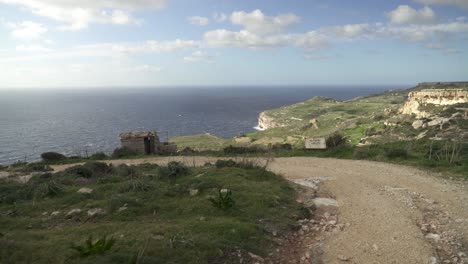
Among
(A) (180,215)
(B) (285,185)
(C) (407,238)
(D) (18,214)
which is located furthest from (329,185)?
(D) (18,214)

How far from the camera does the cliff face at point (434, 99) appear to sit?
134 ft

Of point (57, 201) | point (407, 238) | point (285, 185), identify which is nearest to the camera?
point (407, 238)

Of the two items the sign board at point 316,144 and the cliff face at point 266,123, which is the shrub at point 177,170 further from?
the cliff face at point 266,123

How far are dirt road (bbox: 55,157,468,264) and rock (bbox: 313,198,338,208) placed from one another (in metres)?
0.23

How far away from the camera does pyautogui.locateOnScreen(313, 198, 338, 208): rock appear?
982cm

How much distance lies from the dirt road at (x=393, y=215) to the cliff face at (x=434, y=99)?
31.3m

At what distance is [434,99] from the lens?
44375 mm

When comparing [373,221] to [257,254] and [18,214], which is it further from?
[18,214]

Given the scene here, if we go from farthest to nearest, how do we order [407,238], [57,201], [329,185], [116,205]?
[329,185], [57,201], [116,205], [407,238]

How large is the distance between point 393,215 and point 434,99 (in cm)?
4269

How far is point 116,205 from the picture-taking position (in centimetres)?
868

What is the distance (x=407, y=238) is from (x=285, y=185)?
449cm

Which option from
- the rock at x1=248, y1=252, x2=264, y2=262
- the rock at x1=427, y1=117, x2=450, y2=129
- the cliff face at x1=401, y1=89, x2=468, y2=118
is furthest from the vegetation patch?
the cliff face at x1=401, y1=89, x2=468, y2=118

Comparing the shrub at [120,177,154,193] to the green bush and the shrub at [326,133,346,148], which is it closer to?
the green bush
